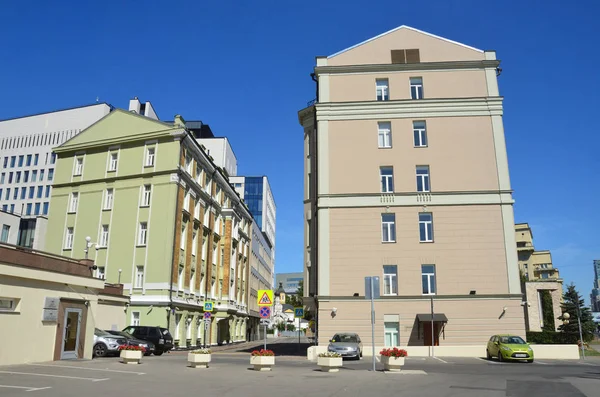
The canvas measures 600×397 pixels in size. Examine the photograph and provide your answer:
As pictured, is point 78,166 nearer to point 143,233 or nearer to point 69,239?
point 69,239

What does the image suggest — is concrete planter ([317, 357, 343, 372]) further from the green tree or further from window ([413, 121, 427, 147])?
the green tree

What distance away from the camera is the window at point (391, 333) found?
27844mm

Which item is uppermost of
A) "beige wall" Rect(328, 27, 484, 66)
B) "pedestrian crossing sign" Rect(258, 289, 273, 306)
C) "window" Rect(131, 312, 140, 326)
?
"beige wall" Rect(328, 27, 484, 66)

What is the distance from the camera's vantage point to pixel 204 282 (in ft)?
150

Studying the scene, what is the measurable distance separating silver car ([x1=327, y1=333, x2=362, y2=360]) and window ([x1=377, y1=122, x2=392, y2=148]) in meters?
12.3

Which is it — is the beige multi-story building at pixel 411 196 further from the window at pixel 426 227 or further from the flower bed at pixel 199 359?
the flower bed at pixel 199 359

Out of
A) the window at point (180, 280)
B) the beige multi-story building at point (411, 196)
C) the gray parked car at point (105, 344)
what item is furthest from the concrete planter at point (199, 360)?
the window at point (180, 280)

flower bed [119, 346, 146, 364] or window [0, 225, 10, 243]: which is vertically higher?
window [0, 225, 10, 243]

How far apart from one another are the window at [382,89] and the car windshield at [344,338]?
15.4 metres

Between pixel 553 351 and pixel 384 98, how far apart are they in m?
18.0

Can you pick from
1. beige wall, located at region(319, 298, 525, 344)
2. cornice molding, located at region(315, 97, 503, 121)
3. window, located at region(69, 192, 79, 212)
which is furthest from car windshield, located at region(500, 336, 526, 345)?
window, located at region(69, 192, 79, 212)

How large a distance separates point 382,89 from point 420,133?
12.8 feet

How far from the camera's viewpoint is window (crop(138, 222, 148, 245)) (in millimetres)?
38094

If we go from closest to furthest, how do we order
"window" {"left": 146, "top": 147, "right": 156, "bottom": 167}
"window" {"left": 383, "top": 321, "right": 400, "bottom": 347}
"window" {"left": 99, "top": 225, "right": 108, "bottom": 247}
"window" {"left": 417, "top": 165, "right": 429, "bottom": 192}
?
"window" {"left": 383, "top": 321, "right": 400, "bottom": 347}, "window" {"left": 417, "top": 165, "right": 429, "bottom": 192}, "window" {"left": 99, "top": 225, "right": 108, "bottom": 247}, "window" {"left": 146, "top": 147, "right": 156, "bottom": 167}
